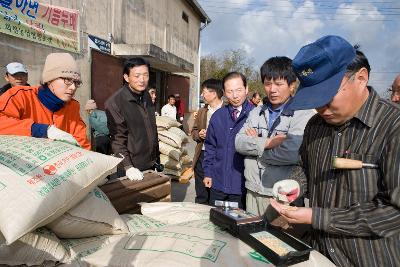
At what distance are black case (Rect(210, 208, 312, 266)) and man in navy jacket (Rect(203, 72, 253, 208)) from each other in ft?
3.41

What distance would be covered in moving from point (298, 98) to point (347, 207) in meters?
0.47

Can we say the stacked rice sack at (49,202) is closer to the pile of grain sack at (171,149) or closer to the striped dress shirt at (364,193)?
the striped dress shirt at (364,193)

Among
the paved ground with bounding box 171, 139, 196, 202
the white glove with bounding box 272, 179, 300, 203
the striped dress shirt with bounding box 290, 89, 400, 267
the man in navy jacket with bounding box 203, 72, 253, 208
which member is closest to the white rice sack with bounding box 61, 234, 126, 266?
the white glove with bounding box 272, 179, 300, 203

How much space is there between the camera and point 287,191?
1430 millimetres

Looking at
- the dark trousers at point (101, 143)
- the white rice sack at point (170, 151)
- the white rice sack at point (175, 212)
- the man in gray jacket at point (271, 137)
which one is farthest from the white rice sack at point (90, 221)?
the white rice sack at point (170, 151)

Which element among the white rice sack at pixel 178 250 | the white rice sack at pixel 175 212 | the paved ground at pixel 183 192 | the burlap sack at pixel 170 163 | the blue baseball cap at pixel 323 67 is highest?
the blue baseball cap at pixel 323 67

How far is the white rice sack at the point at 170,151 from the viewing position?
5902 millimetres

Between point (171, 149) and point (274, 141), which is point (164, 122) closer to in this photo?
point (171, 149)

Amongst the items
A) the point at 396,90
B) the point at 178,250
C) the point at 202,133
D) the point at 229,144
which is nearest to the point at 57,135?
the point at 178,250

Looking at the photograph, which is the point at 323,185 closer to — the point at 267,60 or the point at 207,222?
the point at 207,222

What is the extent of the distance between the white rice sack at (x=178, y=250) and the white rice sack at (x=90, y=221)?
17 centimetres

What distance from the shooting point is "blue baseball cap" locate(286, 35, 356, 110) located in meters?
1.17

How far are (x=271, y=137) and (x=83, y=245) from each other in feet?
4.50

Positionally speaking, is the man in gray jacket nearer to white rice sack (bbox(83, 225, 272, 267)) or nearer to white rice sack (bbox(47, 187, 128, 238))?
white rice sack (bbox(83, 225, 272, 267))
